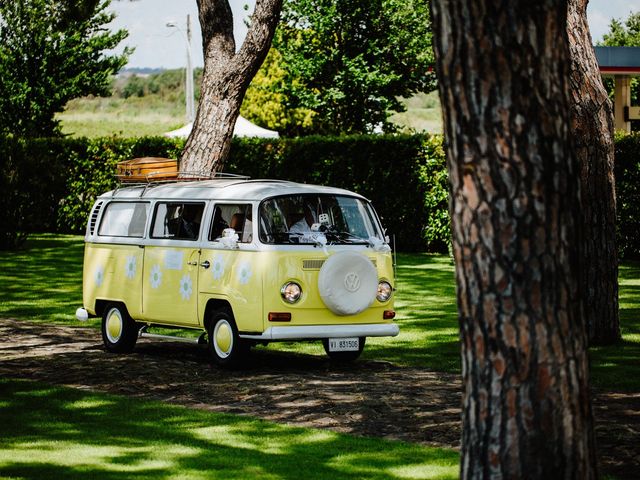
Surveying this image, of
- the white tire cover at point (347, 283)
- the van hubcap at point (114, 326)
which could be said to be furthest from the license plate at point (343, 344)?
the van hubcap at point (114, 326)

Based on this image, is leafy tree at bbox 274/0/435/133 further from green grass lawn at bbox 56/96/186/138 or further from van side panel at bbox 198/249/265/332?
van side panel at bbox 198/249/265/332

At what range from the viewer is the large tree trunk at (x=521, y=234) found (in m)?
5.57

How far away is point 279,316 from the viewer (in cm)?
1220

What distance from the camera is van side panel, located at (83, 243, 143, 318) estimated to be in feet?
46.1

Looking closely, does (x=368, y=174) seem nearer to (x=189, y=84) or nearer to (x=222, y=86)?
(x=222, y=86)

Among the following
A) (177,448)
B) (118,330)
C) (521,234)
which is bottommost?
(177,448)

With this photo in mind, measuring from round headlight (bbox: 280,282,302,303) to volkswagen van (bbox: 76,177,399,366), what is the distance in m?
0.01

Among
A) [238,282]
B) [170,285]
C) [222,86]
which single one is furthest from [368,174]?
[238,282]

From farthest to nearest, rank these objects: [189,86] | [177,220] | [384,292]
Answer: [189,86], [177,220], [384,292]

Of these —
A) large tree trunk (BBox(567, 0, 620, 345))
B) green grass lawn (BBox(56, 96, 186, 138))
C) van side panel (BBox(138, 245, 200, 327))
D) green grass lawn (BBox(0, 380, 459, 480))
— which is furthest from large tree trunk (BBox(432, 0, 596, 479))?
green grass lawn (BBox(56, 96, 186, 138))

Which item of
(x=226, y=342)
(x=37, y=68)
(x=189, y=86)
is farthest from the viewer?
(x=189, y=86)

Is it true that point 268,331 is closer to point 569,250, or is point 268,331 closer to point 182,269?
point 182,269

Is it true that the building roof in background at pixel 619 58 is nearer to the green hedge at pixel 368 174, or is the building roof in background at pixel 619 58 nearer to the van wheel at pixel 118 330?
the green hedge at pixel 368 174

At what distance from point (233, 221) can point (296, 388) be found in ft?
7.84
